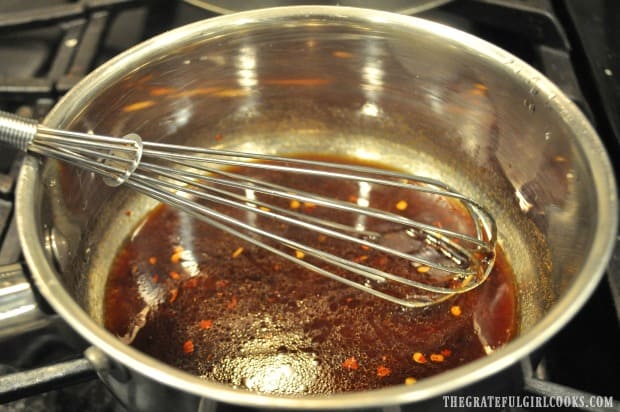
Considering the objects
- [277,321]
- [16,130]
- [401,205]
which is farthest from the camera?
[401,205]

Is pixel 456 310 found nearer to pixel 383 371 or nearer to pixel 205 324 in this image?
pixel 383 371

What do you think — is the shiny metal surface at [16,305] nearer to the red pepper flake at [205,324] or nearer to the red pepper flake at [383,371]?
the red pepper flake at [205,324]

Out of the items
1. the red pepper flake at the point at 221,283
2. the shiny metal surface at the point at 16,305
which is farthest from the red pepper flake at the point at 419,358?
the shiny metal surface at the point at 16,305

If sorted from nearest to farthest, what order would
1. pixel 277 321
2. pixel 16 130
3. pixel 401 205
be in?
pixel 16 130, pixel 277 321, pixel 401 205

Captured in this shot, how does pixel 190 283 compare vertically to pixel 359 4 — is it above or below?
below

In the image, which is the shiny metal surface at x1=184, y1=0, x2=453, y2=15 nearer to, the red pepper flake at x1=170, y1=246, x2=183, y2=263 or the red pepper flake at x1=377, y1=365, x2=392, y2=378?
the red pepper flake at x1=170, y1=246, x2=183, y2=263

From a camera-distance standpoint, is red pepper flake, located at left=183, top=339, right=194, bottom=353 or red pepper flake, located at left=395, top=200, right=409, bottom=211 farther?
red pepper flake, located at left=395, top=200, right=409, bottom=211

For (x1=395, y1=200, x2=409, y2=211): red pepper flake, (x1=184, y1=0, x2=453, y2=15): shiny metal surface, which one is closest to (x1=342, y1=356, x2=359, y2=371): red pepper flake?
(x1=395, y1=200, x2=409, y2=211): red pepper flake

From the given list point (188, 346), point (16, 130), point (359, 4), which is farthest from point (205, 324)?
point (359, 4)
